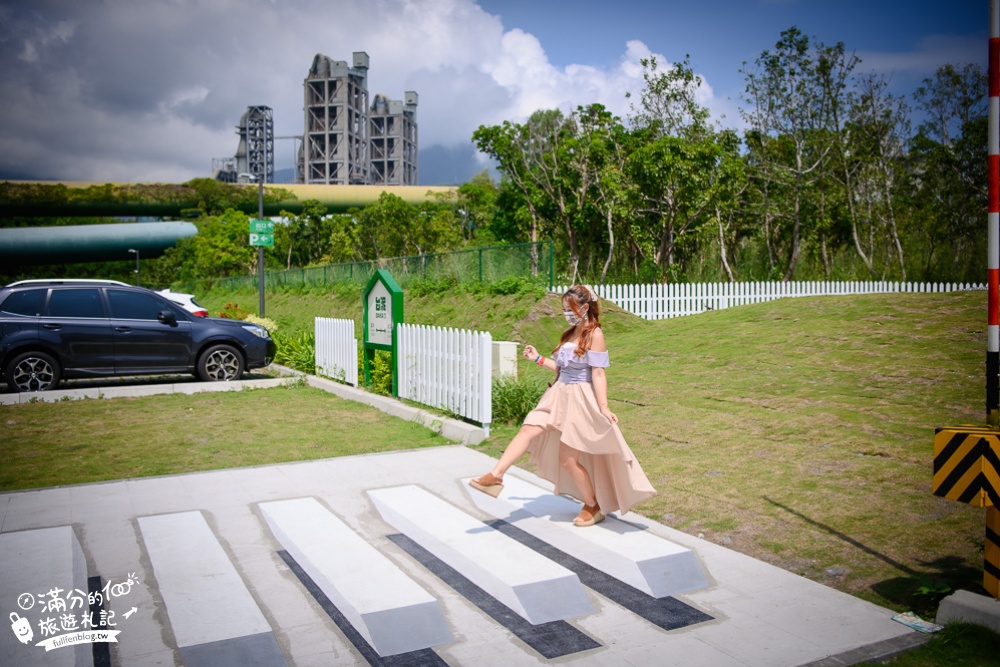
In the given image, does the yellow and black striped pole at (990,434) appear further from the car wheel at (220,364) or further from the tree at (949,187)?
the tree at (949,187)

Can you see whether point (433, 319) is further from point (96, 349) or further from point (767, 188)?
point (767, 188)

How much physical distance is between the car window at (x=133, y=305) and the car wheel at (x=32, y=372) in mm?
1293

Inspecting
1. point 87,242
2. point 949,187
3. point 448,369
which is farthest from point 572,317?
point 87,242

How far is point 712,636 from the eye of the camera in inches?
165

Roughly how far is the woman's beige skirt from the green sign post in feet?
20.2

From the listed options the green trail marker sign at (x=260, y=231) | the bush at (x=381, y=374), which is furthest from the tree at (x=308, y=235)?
the bush at (x=381, y=374)

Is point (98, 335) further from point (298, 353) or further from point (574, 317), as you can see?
point (574, 317)

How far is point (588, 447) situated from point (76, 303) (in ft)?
37.3

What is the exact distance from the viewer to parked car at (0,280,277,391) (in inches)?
520

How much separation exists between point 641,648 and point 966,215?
3733 centimetres

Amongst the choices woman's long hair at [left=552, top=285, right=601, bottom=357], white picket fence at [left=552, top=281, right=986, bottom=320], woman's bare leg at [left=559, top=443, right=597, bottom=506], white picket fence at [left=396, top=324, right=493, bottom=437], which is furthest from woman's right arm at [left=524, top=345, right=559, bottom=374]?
white picket fence at [left=552, top=281, right=986, bottom=320]

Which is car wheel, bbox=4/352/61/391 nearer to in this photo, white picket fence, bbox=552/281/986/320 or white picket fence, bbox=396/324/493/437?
white picket fence, bbox=396/324/493/437

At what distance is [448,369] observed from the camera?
10289 mm

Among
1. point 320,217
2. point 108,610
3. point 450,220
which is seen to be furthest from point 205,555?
point 320,217
